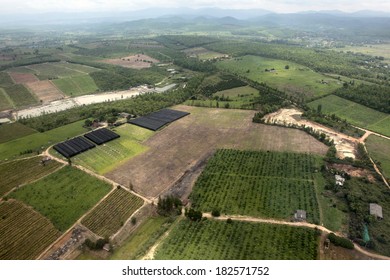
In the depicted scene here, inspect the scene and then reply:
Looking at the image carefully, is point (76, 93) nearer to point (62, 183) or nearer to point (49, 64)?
point (49, 64)

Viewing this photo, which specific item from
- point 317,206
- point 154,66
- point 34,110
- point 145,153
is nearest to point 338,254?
point 317,206

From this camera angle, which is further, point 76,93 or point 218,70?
point 218,70

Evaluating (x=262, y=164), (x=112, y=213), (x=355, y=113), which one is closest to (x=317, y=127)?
(x=355, y=113)

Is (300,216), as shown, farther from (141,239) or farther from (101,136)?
(101,136)

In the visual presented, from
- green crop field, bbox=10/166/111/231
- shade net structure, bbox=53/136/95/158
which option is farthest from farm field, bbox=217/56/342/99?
green crop field, bbox=10/166/111/231

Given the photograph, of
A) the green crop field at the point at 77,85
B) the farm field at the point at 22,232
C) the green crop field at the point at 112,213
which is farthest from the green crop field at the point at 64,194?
the green crop field at the point at 77,85
